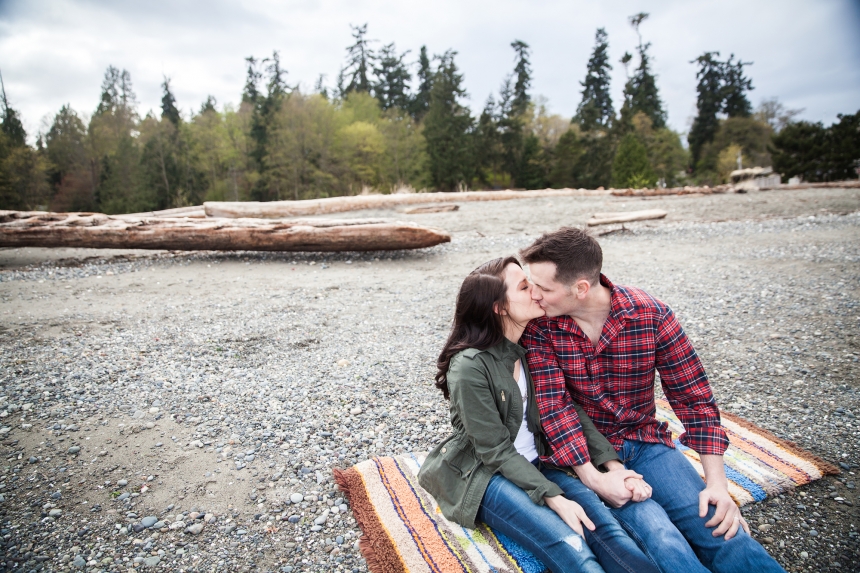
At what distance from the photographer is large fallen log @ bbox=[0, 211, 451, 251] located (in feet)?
27.8

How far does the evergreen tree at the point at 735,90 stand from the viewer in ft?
143

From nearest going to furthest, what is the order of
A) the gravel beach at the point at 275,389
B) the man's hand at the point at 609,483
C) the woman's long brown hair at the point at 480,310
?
the man's hand at the point at 609,483, the woman's long brown hair at the point at 480,310, the gravel beach at the point at 275,389

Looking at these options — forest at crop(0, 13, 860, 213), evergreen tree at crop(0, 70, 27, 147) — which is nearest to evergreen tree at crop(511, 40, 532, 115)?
forest at crop(0, 13, 860, 213)

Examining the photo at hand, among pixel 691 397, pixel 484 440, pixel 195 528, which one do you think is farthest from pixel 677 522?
pixel 195 528

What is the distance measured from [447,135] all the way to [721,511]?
34890 millimetres

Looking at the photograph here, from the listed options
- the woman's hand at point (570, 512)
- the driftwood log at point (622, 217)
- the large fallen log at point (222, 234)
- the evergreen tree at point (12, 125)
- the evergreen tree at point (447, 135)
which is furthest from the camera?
the evergreen tree at point (447, 135)

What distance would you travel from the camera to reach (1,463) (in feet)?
9.87

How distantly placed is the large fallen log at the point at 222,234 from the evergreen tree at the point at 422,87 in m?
41.7

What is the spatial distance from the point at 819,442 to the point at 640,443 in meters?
1.63

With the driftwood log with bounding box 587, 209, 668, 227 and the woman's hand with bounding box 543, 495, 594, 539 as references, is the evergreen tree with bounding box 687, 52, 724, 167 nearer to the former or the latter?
the driftwood log with bounding box 587, 209, 668, 227

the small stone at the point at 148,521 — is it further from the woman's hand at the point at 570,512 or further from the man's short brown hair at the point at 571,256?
the man's short brown hair at the point at 571,256

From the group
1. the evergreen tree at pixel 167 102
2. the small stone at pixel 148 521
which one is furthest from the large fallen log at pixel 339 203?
the evergreen tree at pixel 167 102

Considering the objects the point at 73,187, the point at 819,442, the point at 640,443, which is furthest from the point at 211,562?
the point at 73,187

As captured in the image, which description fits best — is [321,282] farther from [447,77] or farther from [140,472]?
[447,77]
